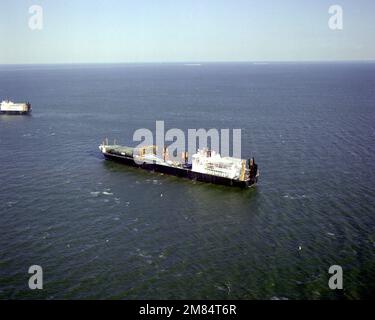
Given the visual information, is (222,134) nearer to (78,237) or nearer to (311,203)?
(311,203)

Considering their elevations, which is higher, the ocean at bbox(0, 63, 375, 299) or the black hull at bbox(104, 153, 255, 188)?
the black hull at bbox(104, 153, 255, 188)

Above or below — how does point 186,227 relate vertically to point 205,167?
below

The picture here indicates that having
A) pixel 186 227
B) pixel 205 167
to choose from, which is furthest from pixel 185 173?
pixel 186 227

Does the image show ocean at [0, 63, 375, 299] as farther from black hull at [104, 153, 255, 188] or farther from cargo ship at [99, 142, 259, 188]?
cargo ship at [99, 142, 259, 188]

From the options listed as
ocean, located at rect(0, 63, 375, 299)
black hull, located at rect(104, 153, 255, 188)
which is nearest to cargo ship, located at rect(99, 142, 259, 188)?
black hull, located at rect(104, 153, 255, 188)

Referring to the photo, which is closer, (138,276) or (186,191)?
(138,276)

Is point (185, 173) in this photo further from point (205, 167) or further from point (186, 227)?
point (186, 227)

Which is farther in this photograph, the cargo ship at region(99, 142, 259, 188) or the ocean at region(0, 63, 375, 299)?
the cargo ship at region(99, 142, 259, 188)

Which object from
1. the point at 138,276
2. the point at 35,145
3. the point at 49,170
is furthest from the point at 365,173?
the point at 35,145
